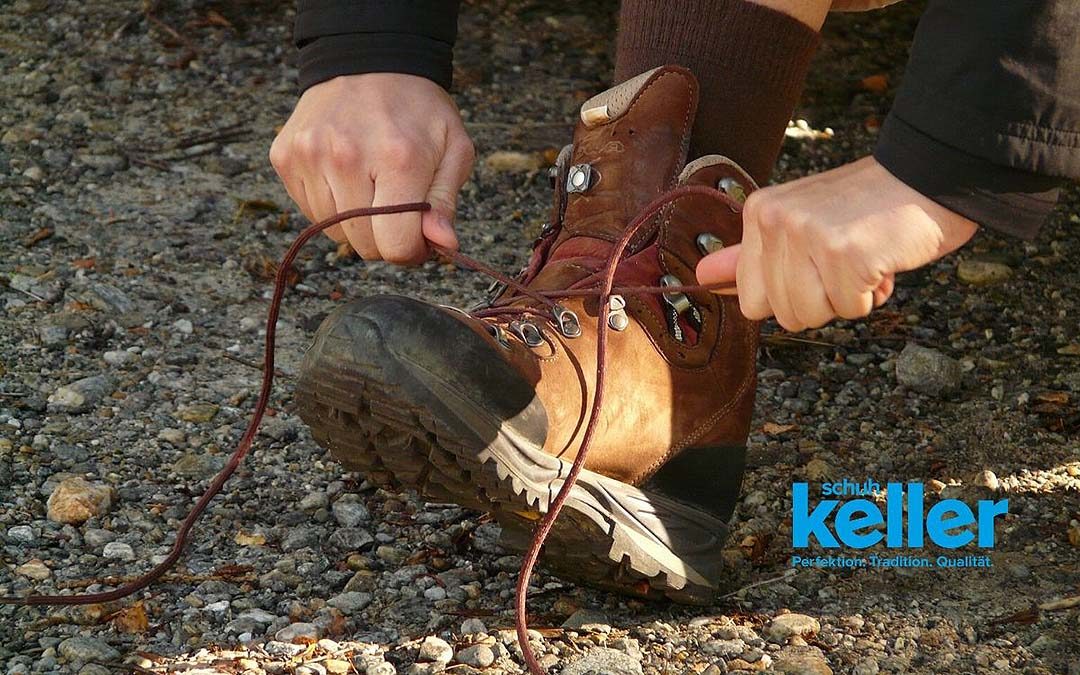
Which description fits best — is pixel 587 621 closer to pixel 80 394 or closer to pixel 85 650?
pixel 85 650

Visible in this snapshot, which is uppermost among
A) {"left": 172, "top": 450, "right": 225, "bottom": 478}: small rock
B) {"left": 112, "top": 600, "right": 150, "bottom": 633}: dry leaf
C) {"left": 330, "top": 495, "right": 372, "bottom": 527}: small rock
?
{"left": 112, "top": 600, "right": 150, "bottom": 633}: dry leaf

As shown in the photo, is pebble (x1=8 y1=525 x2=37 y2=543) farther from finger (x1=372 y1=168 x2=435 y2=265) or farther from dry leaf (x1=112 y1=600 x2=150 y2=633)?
finger (x1=372 y1=168 x2=435 y2=265)

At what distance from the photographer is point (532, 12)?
3.30 m

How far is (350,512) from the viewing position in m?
1.64

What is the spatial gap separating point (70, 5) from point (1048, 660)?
2.85m

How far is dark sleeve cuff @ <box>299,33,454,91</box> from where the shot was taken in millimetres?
1441

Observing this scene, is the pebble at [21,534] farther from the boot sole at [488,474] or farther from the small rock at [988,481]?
the small rock at [988,481]

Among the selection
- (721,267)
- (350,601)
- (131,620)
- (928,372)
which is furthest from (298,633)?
(928,372)

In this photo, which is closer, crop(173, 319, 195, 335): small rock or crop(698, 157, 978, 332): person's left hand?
crop(698, 157, 978, 332): person's left hand

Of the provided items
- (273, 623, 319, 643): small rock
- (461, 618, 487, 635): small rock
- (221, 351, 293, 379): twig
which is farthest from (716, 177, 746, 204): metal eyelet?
(221, 351, 293, 379): twig

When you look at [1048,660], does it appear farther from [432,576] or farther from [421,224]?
[421,224]

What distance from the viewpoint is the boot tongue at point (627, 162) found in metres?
1.54

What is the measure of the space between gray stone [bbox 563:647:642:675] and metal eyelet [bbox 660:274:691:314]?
16.2 inches

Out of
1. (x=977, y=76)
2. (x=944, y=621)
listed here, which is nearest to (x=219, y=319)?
(x=944, y=621)
